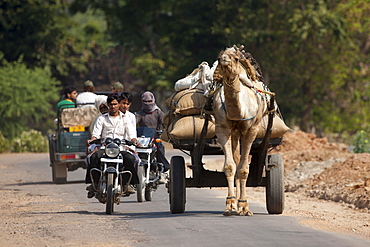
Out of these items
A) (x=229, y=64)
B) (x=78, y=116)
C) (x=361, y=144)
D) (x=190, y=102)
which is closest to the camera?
(x=229, y=64)

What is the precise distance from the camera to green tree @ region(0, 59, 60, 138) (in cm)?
4031

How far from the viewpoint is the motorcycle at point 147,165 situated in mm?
14438

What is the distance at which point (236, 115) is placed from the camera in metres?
11.1

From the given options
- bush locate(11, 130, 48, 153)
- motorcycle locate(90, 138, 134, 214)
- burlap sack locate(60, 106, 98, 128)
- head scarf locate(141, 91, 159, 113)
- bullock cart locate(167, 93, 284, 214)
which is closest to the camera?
bullock cart locate(167, 93, 284, 214)

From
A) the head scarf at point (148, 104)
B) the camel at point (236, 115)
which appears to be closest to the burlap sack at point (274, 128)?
the camel at point (236, 115)

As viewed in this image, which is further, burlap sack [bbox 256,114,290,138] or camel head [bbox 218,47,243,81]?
burlap sack [bbox 256,114,290,138]

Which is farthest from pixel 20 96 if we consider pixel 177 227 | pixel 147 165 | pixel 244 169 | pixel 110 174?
pixel 177 227

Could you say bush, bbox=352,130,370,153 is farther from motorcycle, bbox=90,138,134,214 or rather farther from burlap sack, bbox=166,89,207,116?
motorcycle, bbox=90,138,134,214

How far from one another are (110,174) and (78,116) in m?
7.32

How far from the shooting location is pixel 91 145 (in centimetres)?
1298

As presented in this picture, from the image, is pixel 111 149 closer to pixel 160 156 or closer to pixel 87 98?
pixel 160 156

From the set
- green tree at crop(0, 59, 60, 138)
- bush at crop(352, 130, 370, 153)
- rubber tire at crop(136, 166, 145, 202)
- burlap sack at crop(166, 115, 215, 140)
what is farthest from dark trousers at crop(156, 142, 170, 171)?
green tree at crop(0, 59, 60, 138)

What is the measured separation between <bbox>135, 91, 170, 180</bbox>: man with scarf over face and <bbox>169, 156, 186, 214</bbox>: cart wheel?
3.20 m

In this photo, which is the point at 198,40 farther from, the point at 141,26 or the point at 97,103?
the point at 97,103
